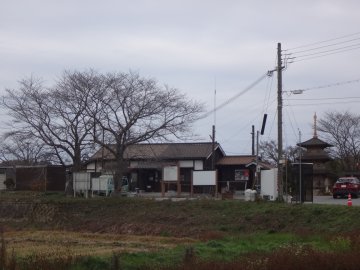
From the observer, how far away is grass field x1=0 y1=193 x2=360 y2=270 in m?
19.0

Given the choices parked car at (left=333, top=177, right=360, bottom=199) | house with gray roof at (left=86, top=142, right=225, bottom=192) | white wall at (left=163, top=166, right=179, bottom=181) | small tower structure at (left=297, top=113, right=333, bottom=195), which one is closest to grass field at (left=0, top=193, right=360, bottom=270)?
white wall at (left=163, top=166, right=179, bottom=181)

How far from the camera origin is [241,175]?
63500mm

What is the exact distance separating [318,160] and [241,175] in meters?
11.4

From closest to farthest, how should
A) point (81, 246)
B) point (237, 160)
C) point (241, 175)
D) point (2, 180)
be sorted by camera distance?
point (81, 246)
point (2, 180)
point (241, 175)
point (237, 160)

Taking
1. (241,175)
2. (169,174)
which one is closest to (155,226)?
(169,174)

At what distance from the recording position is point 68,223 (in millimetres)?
41625

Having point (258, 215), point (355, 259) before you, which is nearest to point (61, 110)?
point (258, 215)

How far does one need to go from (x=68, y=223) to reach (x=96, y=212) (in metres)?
2.21

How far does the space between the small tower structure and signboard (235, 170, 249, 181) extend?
23.7ft

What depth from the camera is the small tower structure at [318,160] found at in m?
66.1

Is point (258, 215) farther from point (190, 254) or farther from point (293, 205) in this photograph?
point (190, 254)

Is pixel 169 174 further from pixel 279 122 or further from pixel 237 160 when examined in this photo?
pixel 237 160

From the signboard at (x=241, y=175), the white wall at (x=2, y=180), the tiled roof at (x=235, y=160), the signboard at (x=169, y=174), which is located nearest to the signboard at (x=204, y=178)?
the signboard at (x=169, y=174)

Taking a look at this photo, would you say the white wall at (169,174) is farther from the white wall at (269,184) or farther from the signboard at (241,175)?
the signboard at (241,175)
